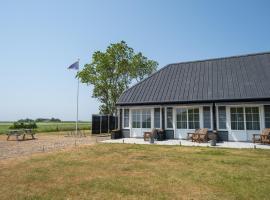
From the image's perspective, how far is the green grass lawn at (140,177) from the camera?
624 centimetres

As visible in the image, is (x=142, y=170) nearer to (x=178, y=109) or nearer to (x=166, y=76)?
(x=178, y=109)

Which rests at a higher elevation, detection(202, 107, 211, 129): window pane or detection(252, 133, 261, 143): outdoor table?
detection(202, 107, 211, 129): window pane

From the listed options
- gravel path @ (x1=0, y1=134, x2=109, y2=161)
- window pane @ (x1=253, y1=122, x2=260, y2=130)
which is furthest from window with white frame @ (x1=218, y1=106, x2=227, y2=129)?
gravel path @ (x1=0, y1=134, x2=109, y2=161)

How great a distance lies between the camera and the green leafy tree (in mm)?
36375

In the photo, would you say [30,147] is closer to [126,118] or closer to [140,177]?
[126,118]

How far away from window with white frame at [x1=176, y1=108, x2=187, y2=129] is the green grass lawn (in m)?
6.87

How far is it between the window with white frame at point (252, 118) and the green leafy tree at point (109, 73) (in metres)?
23.1

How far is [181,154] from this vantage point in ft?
39.4

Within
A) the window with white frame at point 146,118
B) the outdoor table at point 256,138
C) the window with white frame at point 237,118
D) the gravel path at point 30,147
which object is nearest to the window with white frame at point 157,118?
the window with white frame at point 146,118

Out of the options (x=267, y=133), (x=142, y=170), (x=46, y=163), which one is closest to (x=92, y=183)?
(x=142, y=170)

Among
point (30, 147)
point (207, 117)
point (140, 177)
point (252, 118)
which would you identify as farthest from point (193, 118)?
point (30, 147)

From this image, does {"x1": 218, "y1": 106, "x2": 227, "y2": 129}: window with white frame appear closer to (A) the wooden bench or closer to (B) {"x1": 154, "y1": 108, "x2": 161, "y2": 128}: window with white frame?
(B) {"x1": 154, "y1": 108, "x2": 161, "y2": 128}: window with white frame

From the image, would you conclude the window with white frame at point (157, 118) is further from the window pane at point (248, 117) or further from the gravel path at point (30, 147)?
the window pane at point (248, 117)

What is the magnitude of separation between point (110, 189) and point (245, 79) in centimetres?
1500
